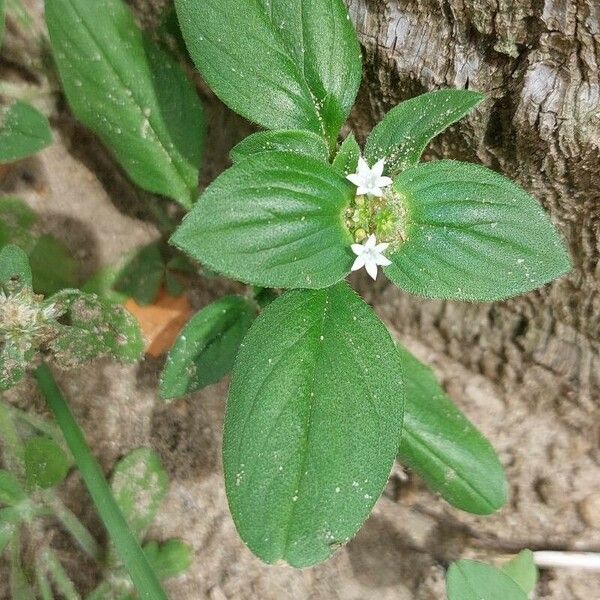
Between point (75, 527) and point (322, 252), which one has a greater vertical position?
point (322, 252)

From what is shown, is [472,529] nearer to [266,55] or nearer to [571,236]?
[571,236]

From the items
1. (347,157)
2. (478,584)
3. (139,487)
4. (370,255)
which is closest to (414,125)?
(347,157)

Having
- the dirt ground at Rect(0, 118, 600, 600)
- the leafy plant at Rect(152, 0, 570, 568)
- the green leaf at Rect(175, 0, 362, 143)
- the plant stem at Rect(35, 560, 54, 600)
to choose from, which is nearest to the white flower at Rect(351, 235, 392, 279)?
the leafy plant at Rect(152, 0, 570, 568)

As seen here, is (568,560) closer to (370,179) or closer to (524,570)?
(524,570)

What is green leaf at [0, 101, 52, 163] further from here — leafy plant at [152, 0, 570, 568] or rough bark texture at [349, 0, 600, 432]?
rough bark texture at [349, 0, 600, 432]

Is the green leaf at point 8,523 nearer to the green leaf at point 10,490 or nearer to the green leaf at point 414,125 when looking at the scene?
the green leaf at point 10,490

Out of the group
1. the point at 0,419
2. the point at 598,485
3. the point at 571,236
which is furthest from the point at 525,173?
the point at 0,419

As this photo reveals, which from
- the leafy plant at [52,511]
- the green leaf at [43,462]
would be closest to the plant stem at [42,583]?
the leafy plant at [52,511]
